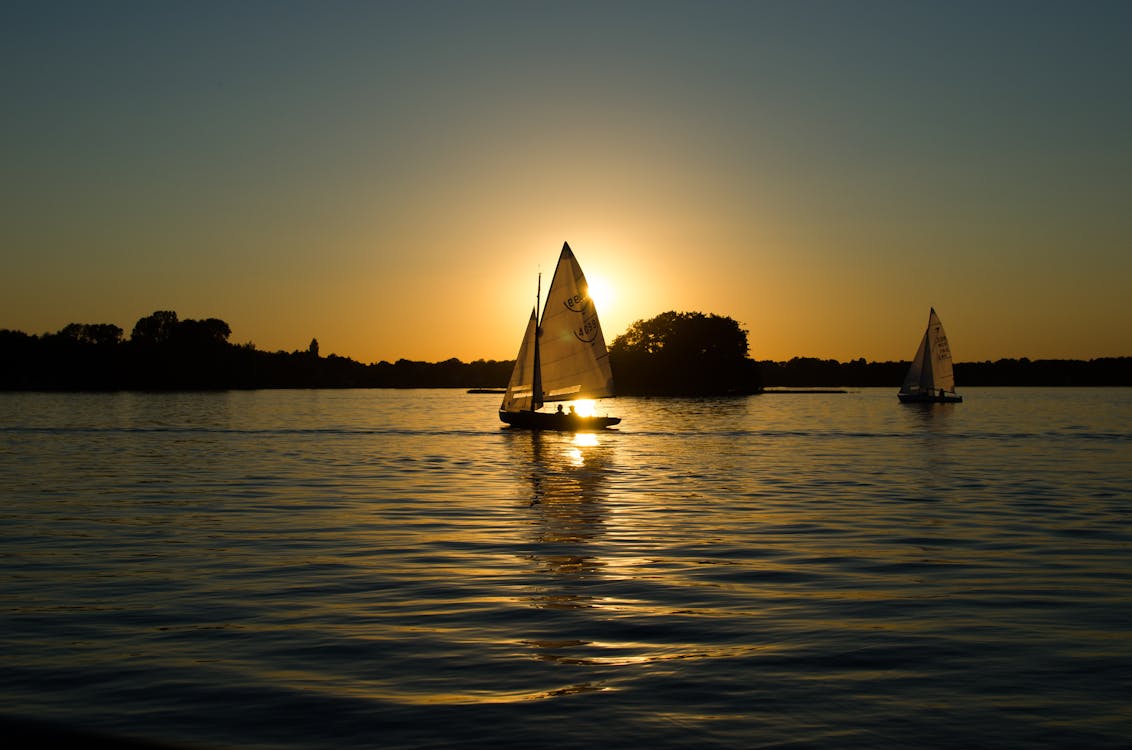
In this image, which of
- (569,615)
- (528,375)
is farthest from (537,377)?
(569,615)

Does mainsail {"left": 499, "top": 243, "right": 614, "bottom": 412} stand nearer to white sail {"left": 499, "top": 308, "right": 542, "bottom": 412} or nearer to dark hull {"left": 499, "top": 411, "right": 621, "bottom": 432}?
white sail {"left": 499, "top": 308, "right": 542, "bottom": 412}

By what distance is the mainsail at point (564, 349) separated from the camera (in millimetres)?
69000

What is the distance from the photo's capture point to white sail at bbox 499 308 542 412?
69875 millimetres

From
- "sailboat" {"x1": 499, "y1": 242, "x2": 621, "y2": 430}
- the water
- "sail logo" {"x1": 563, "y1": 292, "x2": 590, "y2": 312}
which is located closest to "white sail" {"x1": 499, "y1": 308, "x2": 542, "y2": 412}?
"sailboat" {"x1": 499, "y1": 242, "x2": 621, "y2": 430}

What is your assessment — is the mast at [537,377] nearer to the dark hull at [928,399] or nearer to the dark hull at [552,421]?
the dark hull at [552,421]

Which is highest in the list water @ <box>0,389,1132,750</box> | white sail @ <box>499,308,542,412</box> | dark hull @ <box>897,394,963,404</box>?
white sail @ <box>499,308,542,412</box>

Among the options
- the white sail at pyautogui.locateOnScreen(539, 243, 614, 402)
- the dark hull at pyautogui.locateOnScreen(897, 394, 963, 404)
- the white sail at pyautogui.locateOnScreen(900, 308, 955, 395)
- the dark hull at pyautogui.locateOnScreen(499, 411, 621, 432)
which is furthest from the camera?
the dark hull at pyautogui.locateOnScreen(897, 394, 963, 404)

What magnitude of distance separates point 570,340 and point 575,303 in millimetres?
2557

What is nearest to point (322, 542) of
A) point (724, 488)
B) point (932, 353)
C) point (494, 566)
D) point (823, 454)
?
point (494, 566)

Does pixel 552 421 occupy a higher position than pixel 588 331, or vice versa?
pixel 588 331

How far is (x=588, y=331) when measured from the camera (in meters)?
69.7

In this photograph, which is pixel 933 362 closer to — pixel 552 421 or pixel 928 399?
pixel 928 399

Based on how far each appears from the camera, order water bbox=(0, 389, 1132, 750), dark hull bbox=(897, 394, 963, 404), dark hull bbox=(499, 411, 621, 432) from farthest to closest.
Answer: dark hull bbox=(897, 394, 963, 404), dark hull bbox=(499, 411, 621, 432), water bbox=(0, 389, 1132, 750)

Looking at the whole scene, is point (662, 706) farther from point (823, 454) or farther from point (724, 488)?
point (823, 454)
